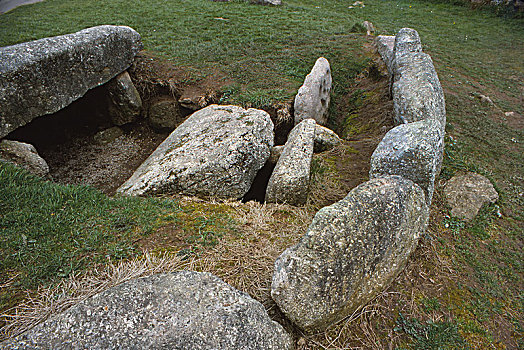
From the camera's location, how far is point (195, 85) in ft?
24.7

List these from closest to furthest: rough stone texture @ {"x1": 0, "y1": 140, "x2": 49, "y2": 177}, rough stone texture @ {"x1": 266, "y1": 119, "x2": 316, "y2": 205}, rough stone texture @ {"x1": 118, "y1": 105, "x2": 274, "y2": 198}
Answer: rough stone texture @ {"x1": 266, "y1": 119, "x2": 316, "y2": 205}
rough stone texture @ {"x1": 118, "y1": 105, "x2": 274, "y2": 198}
rough stone texture @ {"x1": 0, "y1": 140, "x2": 49, "y2": 177}

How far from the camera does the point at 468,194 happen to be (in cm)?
458

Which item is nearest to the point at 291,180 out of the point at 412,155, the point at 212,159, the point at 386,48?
the point at 212,159

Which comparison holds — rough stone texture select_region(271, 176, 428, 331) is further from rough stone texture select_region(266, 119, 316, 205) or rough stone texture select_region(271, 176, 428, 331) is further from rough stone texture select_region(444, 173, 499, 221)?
rough stone texture select_region(444, 173, 499, 221)

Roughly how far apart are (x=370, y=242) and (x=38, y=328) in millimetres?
2437

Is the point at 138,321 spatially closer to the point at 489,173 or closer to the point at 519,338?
the point at 519,338

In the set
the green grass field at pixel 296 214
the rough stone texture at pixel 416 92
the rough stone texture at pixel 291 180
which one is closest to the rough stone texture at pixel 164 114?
the green grass field at pixel 296 214

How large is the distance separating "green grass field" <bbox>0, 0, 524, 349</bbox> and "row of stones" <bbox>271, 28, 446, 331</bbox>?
11.7 inches

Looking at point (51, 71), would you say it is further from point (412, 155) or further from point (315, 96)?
point (412, 155)

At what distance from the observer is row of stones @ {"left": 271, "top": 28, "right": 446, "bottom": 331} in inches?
105

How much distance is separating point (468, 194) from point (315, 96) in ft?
10.5

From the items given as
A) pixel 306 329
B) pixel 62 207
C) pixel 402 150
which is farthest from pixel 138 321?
pixel 402 150

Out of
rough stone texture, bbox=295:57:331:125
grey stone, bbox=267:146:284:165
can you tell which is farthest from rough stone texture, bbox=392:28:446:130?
grey stone, bbox=267:146:284:165

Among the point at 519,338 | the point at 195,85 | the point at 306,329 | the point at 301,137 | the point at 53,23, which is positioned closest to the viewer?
the point at 306,329
